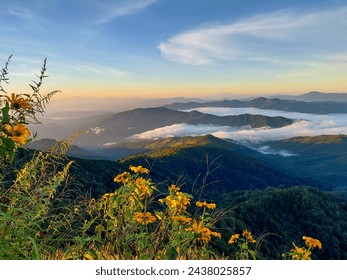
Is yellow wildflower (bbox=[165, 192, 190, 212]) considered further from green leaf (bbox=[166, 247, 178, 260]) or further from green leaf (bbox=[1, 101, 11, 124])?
green leaf (bbox=[1, 101, 11, 124])

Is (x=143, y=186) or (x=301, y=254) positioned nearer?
(x=143, y=186)

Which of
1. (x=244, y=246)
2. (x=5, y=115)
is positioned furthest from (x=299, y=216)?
(x=5, y=115)

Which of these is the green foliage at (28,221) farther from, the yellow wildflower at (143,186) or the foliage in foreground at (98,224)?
the yellow wildflower at (143,186)

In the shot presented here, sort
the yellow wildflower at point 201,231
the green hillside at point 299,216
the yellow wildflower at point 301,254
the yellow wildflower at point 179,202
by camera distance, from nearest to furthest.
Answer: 1. the yellow wildflower at point 201,231
2. the yellow wildflower at point 179,202
3. the yellow wildflower at point 301,254
4. the green hillside at point 299,216

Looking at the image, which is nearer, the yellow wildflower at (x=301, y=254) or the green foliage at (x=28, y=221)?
the green foliage at (x=28, y=221)

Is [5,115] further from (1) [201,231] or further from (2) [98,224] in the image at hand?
(1) [201,231]

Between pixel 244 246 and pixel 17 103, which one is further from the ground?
pixel 17 103

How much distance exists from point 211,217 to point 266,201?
449 feet

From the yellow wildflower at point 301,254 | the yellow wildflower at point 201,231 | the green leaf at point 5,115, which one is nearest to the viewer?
the green leaf at point 5,115

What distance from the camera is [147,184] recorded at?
4.27 metres

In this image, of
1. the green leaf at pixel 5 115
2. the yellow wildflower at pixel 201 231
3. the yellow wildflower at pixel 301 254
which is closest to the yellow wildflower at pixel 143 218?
the yellow wildflower at pixel 201 231

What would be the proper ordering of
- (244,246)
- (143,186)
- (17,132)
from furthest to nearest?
(244,246) → (143,186) → (17,132)
